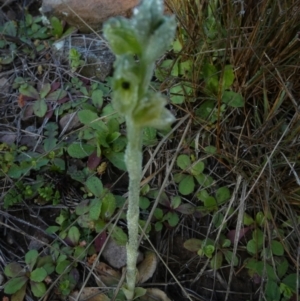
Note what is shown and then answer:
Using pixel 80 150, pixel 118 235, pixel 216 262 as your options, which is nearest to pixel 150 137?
pixel 80 150

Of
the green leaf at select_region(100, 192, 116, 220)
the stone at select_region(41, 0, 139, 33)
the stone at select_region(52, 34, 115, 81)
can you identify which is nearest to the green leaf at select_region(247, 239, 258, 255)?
the green leaf at select_region(100, 192, 116, 220)

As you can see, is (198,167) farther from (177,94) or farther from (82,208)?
(82,208)

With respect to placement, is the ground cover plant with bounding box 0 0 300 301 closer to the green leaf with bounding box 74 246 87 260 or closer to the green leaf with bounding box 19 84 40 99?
the green leaf with bounding box 74 246 87 260

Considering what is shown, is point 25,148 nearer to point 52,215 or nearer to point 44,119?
point 44,119

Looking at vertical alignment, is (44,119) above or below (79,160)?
above

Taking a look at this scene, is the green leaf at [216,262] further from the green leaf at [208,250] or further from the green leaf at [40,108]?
the green leaf at [40,108]

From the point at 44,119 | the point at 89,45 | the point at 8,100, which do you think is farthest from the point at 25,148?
the point at 89,45
